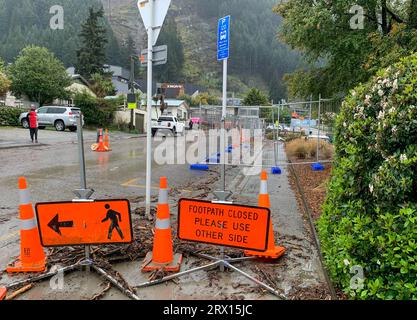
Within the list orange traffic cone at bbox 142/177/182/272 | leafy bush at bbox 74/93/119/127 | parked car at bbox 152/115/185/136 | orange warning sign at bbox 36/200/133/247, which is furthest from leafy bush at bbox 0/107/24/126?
orange traffic cone at bbox 142/177/182/272

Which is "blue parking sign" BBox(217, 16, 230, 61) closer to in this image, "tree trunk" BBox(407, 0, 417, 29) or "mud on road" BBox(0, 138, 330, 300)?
"mud on road" BBox(0, 138, 330, 300)

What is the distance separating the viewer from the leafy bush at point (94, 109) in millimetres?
35906

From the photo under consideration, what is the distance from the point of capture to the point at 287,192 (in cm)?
872

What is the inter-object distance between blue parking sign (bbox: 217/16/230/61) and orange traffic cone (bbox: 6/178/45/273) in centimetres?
346

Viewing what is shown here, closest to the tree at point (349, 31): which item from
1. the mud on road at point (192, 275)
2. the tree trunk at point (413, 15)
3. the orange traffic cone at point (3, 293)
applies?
the tree trunk at point (413, 15)

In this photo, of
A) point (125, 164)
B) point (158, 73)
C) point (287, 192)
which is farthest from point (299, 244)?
point (158, 73)

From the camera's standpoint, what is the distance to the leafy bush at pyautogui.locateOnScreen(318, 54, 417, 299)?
2699 millimetres

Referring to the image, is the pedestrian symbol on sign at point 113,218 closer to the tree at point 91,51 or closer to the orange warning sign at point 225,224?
the orange warning sign at point 225,224

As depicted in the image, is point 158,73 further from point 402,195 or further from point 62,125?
point 402,195

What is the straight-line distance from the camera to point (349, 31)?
1098 cm

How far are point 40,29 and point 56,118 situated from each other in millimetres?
94253

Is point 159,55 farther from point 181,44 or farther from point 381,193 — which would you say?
point 181,44

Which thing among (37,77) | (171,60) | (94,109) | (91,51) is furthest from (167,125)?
(171,60)
